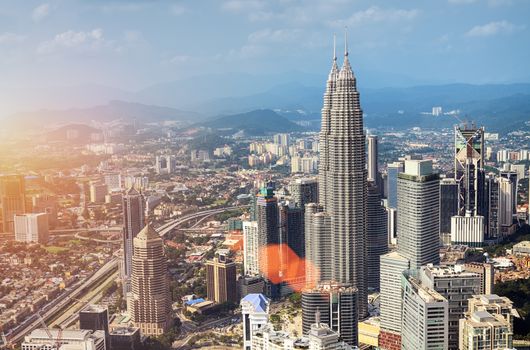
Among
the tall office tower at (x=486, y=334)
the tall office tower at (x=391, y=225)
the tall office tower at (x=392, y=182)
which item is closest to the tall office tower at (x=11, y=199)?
the tall office tower at (x=391, y=225)

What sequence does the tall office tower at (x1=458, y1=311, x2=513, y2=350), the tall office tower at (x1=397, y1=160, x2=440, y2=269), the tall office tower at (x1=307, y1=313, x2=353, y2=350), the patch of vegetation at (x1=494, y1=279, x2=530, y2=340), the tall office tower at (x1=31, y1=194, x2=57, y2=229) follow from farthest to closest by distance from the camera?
1. the tall office tower at (x1=31, y1=194, x2=57, y2=229)
2. the tall office tower at (x1=397, y1=160, x2=440, y2=269)
3. the patch of vegetation at (x1=494, y1=279, x2=530, y2=340)
4. the tall office tower at (x1=458, y1=311, x2=513, y2=350)
5. the tall office tower at (x1=307, y1=313, x2=353, y2=350)

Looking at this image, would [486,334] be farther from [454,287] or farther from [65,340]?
[65,340]

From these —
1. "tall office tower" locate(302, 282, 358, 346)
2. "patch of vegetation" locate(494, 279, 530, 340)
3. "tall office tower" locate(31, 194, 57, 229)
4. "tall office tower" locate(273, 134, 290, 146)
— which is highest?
"tall office tower" locate(273, 134, 290, 146)

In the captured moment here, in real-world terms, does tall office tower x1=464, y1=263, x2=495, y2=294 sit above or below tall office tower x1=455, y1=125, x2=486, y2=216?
below

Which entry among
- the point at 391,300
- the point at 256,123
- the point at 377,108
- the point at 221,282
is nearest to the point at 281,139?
the point at 256,123

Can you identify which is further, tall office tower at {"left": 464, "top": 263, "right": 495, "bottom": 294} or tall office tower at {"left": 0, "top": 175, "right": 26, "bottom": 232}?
tall office tower at {"left": 0, "top": 175, "right": 26, "bottom": 232}

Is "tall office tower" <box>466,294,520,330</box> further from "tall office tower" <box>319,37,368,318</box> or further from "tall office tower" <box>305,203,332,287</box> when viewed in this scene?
"tall office tower" <box>305,203,332,287</box>

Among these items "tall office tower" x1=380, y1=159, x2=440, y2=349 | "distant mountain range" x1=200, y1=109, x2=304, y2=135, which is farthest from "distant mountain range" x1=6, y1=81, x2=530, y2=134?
"tall office tower" x1=380, y1=159, x2=440, y2=349
